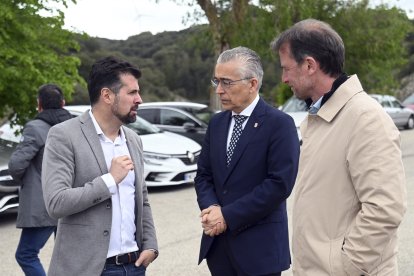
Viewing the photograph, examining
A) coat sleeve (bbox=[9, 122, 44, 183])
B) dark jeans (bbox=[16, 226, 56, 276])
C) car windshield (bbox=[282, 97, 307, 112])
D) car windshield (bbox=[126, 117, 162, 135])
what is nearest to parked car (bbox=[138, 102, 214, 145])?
car windshield (bbox=[126, 117, 162, 135])

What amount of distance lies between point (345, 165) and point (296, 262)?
0.55m

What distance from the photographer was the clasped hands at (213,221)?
3076 millimetres

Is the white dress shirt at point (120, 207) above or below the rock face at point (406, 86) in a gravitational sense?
above

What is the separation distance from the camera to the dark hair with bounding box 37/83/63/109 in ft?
15.9

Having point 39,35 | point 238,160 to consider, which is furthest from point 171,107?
point 238,160

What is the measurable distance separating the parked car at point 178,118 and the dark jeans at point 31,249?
26.3 feet

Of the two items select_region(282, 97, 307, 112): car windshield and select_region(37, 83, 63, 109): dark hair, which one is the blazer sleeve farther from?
select_region(282, 97, 307, 112): car windshield

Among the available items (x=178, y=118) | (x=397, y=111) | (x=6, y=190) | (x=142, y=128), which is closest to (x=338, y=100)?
(x=6, y=190)

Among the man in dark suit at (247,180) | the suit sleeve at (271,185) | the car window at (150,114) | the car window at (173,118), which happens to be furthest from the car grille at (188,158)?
the suit sleeve at (271,185)

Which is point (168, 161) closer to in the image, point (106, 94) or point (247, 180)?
point (247, 180)

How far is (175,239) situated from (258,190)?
157 inches

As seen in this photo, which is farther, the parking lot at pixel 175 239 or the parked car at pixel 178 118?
the parked car at pixel 178 118

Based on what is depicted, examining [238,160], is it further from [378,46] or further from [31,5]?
[378,46]

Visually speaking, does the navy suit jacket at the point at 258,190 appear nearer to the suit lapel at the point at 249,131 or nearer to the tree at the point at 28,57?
the suit lapel at the point at 249,131
